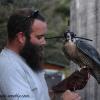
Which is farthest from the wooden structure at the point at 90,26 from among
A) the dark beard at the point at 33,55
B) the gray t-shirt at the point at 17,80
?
the gray t-shirt at the point at 17,80

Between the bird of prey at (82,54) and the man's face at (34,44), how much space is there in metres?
0.18

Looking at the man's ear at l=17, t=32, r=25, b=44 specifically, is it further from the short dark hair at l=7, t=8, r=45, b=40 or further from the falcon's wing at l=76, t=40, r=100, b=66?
the falcon's wing at l=76, t=40, r=100, b=66

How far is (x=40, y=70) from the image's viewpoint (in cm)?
311

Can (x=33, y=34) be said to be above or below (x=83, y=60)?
above

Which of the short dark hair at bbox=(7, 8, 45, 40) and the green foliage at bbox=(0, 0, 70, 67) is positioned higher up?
the short dark hair at bbox=(7, 8, 45, 40)

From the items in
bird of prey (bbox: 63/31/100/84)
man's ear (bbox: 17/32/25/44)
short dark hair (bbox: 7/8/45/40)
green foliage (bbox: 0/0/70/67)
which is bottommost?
green foliage (bbox: 0/0/70/67)

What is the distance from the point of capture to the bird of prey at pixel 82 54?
3047 millimetres

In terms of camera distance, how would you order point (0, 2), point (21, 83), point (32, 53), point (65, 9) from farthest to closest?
point (65, 9), point (0, 2), point (32, 53), point (21, 83)

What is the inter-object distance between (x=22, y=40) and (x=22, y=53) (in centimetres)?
8

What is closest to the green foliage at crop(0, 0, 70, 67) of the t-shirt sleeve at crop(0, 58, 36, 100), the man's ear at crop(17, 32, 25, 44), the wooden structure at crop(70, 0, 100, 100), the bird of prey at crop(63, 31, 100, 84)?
the wooden structure at crop(70, 0, 100, 100)

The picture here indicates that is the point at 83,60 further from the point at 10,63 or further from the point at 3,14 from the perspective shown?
the point at 3,14

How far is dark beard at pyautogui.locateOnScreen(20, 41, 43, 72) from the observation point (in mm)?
3021

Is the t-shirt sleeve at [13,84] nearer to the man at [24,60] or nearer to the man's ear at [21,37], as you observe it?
the man at [24,60]

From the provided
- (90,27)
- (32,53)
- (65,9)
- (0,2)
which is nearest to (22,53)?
(32,53)
